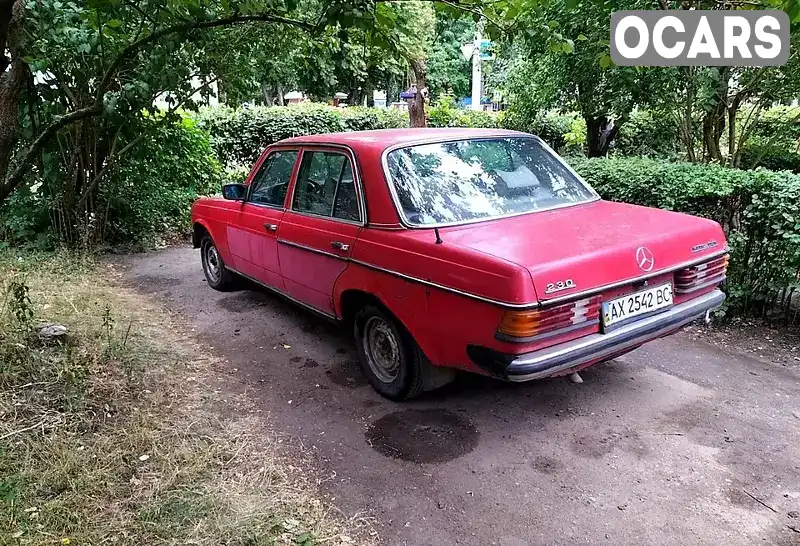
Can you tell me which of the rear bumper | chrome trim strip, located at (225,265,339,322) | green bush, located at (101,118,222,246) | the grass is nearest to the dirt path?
the grass

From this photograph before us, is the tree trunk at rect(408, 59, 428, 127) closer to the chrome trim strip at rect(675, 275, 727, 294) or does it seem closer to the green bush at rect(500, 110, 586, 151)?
the green bush at rect(500, 110, 586, 151)

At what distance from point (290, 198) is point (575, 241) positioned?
2.51 meters

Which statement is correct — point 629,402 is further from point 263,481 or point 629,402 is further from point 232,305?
point 232,305

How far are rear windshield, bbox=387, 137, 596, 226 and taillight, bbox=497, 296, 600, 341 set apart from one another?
945 mm

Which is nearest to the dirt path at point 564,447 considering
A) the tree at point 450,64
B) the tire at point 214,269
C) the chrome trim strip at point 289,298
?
the chrome trim strip at point 289,298

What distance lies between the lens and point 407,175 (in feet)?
13.4

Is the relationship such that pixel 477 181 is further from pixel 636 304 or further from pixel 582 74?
pixel 582 74

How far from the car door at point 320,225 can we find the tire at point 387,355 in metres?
0.40

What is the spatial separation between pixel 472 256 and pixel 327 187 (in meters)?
1.73

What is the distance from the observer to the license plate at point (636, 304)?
11.1 ft

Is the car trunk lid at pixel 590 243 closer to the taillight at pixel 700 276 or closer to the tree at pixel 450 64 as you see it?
the taillight at pixel 700 276

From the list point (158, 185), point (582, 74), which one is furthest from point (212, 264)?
point (582, 74)

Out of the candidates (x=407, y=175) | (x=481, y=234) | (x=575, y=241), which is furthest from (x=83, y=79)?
(x=575, y=241)

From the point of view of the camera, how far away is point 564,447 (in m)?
3.56
